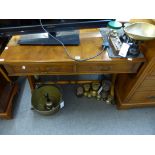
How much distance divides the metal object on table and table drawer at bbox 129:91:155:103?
0.51m

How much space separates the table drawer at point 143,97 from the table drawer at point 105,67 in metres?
0.30

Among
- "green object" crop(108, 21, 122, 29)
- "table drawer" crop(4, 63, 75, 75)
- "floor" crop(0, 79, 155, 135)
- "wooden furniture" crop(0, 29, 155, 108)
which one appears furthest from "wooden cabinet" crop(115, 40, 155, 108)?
"table drawer" crop(4, 63, 75, 75)

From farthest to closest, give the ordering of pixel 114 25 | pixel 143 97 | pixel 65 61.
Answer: pixel 143 97
pixel 114 25
pixel 65 61

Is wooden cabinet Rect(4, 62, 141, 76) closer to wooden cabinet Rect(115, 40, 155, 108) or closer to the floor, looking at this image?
wooden cabinet Rect(115, 40, 155, 108)

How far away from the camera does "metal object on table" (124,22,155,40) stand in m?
1.04

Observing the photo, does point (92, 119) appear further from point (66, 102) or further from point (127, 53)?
point (127, 53)

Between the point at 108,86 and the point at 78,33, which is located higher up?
the point at 78,33

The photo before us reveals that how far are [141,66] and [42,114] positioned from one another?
0.94 meters

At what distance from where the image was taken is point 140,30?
112 cm

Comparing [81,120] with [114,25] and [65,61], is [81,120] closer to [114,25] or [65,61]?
[65,61]

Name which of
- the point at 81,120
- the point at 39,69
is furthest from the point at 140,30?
the point at 81,120

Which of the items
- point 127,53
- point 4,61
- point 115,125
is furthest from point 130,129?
point 4,61

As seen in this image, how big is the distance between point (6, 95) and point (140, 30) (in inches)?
48.9
